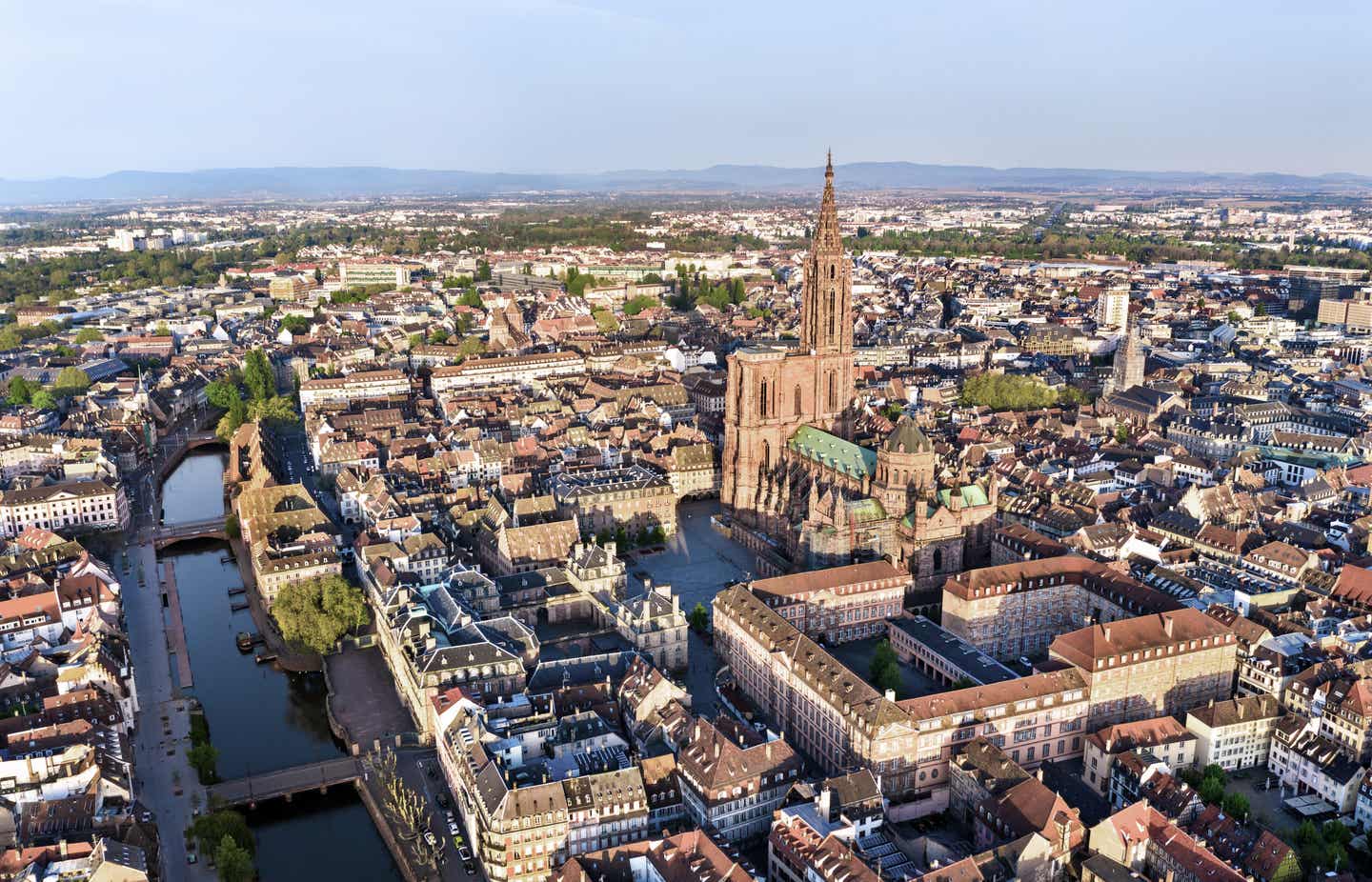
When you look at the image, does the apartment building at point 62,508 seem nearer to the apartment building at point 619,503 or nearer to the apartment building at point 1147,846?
the apartment building at point 619,503

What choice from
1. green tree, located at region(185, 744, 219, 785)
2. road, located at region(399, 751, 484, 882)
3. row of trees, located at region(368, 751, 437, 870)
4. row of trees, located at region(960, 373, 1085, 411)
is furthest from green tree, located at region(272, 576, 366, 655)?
row of trees, located at region(960, 373, 1085, 411)

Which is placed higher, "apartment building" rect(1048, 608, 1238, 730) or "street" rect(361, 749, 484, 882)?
"apartment building" rect(1048, 608, 1238, 730)

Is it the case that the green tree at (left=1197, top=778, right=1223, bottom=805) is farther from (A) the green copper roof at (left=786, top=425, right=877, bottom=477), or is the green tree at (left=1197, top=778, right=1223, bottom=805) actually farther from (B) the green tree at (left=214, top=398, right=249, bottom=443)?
(B) the green tree at (left=214, top=398, right=249, bottom=443)

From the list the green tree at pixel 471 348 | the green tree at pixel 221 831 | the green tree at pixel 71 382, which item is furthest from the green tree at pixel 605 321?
the green tree at pixel 221 831

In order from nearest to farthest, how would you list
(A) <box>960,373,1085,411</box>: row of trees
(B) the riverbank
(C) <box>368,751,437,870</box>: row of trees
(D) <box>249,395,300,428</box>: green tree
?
(C) <box>368,751,437,870</box>: row of trees
(B) the riverbank
(D) <box>249,395,300,428</box>: green tree
(A) <box>960,373,1085,411</box>: row of trees

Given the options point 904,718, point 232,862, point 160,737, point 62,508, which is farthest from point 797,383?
point 62,508

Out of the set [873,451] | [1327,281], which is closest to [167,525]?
[873,451]

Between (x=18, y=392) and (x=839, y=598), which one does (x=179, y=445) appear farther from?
(x=839, y=598)
